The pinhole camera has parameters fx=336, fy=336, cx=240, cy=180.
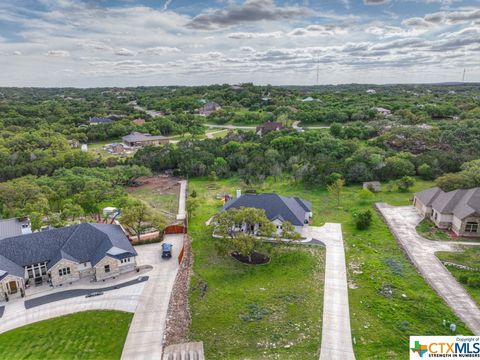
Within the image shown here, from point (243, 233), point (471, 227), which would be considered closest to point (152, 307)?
point (243, 233)

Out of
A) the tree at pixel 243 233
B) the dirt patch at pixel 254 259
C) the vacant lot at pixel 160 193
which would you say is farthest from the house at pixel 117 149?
the dirt patch at pixel 254 259

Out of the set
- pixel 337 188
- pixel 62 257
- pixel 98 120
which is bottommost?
pixel 62 257

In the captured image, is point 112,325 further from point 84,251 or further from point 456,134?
point 456,134

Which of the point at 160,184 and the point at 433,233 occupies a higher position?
the point at 433,233

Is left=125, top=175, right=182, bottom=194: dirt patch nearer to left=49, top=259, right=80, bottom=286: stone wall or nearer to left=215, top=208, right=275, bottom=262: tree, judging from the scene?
left=215, top=208, right=275, bottom=262: tree

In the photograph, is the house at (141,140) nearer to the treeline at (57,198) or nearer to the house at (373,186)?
the treeline at (57,198)

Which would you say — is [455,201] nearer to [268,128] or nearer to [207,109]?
[268,128]

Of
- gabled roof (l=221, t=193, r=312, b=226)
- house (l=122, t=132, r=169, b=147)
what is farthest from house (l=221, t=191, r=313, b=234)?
house (l=122, t=132, r=169, b=147)
